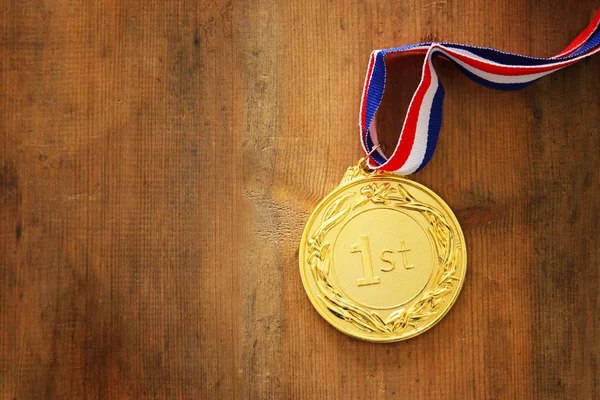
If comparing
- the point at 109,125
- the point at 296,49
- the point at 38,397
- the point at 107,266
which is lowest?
the point at 38,397

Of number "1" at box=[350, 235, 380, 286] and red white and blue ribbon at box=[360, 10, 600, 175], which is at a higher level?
red white and blue ribbon at box=[360, 10, 600, 175]

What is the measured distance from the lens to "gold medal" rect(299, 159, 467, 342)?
1.09 meters

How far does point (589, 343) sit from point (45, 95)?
1246 mm

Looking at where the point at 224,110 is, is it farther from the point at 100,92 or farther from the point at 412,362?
the point at 412,362

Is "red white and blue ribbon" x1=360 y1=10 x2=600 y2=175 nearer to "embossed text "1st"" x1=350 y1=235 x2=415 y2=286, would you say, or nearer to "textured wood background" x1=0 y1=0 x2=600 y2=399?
"textured wood background" x1=0 y1=0 x2=600 y2=399

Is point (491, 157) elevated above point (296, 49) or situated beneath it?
situated beneath

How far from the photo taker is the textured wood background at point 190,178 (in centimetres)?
113

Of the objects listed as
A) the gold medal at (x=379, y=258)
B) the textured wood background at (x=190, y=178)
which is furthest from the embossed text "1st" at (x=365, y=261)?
the textured wood background at (x=190, y=178)

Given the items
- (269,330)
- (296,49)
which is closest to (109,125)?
(296,49)

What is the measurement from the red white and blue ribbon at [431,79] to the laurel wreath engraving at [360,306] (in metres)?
0.06

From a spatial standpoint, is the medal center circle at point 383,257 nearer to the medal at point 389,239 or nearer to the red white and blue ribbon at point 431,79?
the medal at point 389,239

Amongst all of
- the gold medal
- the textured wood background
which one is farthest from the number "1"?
the textured wood background

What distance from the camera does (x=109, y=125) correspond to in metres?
1.13

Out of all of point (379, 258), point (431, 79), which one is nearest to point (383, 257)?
point (379, 258)
